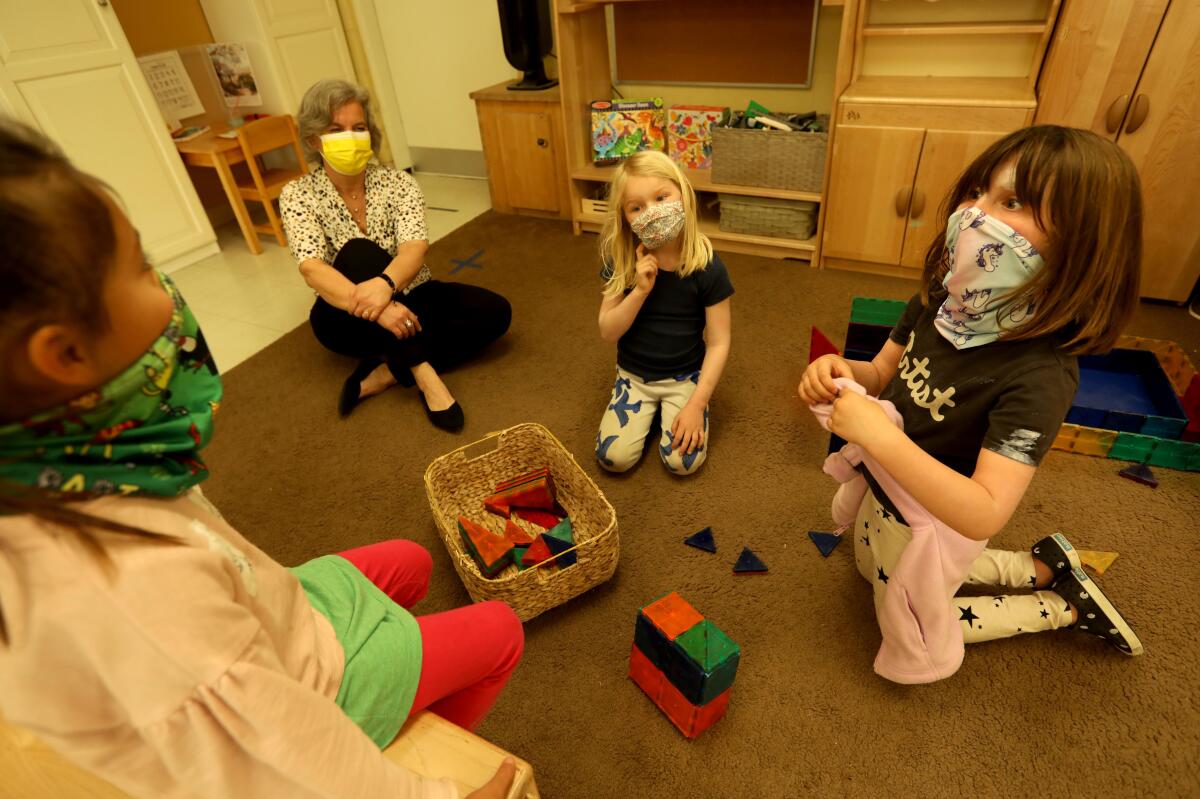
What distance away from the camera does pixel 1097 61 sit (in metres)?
1.95

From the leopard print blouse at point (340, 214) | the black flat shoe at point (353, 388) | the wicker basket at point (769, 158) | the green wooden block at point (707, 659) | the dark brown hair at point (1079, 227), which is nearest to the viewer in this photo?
the dark brown hair at point (1079, 227)

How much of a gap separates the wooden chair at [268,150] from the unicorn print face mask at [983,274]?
2.87 m

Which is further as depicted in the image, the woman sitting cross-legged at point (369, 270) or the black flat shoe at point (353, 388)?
the black flat shoe at point (353, 388)

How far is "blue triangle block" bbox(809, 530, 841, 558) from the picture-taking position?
1497 mm

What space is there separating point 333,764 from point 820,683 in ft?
3.20

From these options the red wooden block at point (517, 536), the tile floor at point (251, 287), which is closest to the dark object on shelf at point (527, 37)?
the tile floor at point (251, 287)

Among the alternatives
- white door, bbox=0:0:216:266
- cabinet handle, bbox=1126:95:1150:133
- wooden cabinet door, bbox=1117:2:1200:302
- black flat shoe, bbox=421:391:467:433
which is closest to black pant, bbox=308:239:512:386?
black flat shoe, bbox=421:391:467:433

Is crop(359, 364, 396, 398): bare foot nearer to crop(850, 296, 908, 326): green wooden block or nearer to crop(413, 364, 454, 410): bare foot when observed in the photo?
crop(413, 364, 454, 410): bare foot

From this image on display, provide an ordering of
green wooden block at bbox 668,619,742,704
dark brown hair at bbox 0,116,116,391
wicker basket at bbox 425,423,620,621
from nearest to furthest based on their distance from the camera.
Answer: dark brown hair at bbox 0,116,116,391, green wooden block at bbox 668,619,742,704, wicker basket at bbox 425,423,620,621

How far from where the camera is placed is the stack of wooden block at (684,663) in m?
1.07

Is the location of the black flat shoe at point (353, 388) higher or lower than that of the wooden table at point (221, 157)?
lower

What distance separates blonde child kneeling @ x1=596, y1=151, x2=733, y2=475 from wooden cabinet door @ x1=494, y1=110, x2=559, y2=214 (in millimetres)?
1671

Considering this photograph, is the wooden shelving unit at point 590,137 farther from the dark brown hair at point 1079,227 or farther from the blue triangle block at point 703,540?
the dark brown hair at point 1079,227

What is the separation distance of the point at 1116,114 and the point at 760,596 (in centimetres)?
192
